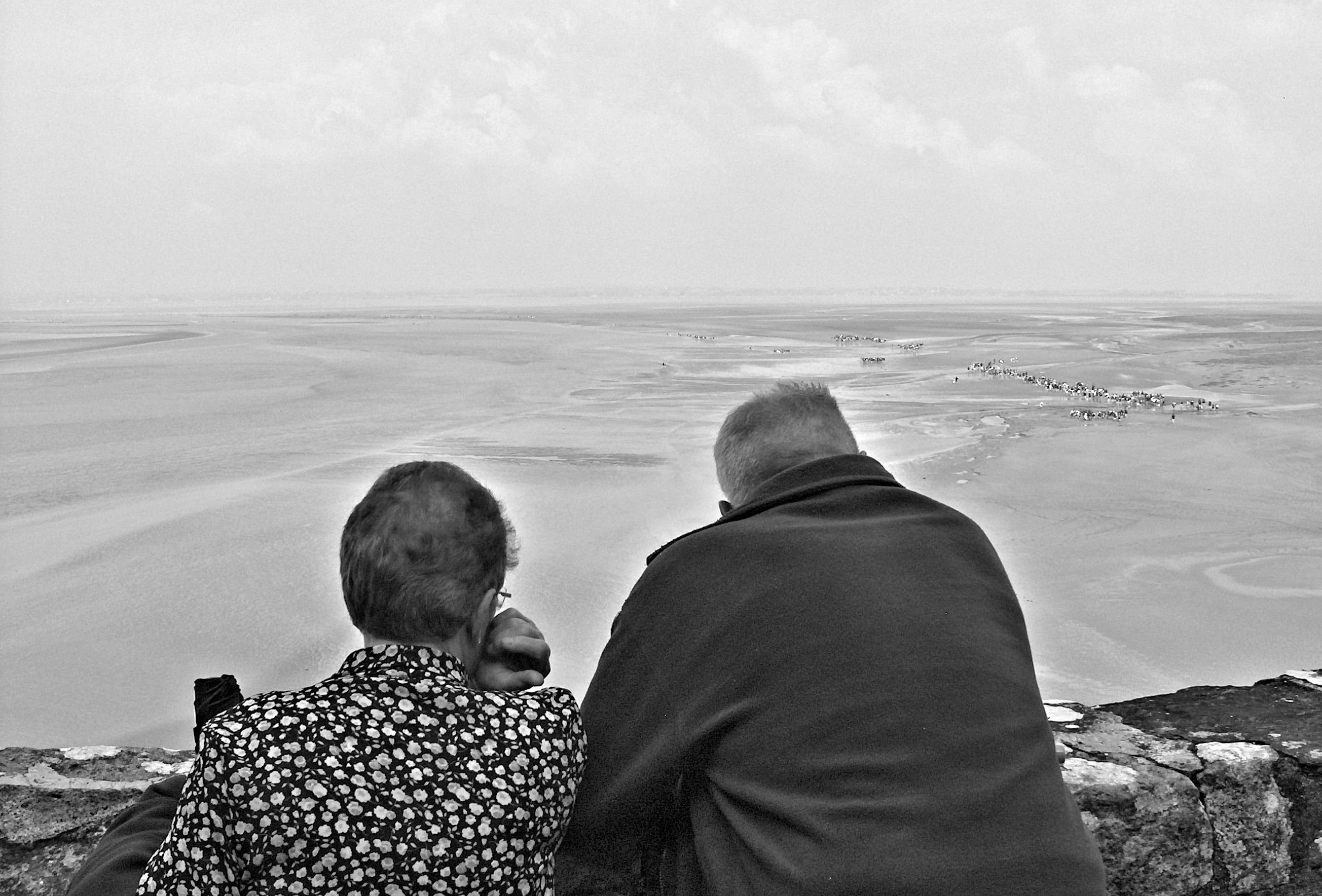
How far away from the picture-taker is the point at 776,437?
1.75 meters

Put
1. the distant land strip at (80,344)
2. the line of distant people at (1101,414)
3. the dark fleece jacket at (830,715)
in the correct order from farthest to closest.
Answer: the distant land strip at (80,344)
the line of distant people at (1101,414)
the dark fleece jacket at (830,715)

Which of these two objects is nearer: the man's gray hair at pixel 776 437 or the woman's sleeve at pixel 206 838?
the woman's sleeve at pixel 206 838

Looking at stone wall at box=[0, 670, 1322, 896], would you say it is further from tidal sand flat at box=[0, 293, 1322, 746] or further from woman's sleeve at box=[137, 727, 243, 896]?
tidal sand flat at box=[0, 293, 1322, 746]

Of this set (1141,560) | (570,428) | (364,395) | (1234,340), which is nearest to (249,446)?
(570,428)

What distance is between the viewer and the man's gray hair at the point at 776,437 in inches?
68.5

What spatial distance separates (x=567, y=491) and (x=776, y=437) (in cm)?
696

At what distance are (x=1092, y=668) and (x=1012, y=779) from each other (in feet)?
14.0

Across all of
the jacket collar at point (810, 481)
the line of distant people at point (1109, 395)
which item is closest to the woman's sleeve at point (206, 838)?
the jacket collar at point (810, 481)

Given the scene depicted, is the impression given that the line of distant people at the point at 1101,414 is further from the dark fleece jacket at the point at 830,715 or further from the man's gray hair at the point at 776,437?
the dark fleece jacket at the point at 830,715

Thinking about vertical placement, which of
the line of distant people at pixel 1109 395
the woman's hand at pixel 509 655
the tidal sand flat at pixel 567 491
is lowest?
the tidal sand flat at pixel 567 491

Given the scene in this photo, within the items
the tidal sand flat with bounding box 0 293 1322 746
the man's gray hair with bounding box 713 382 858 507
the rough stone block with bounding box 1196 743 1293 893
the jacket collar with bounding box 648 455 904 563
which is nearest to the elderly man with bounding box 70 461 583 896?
the jacket collar with bounding box 648 455 904 563

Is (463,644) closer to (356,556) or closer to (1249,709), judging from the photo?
(356,556)

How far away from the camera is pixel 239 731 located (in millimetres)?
1294

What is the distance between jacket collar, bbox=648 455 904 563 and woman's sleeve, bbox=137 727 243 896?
651 mm
